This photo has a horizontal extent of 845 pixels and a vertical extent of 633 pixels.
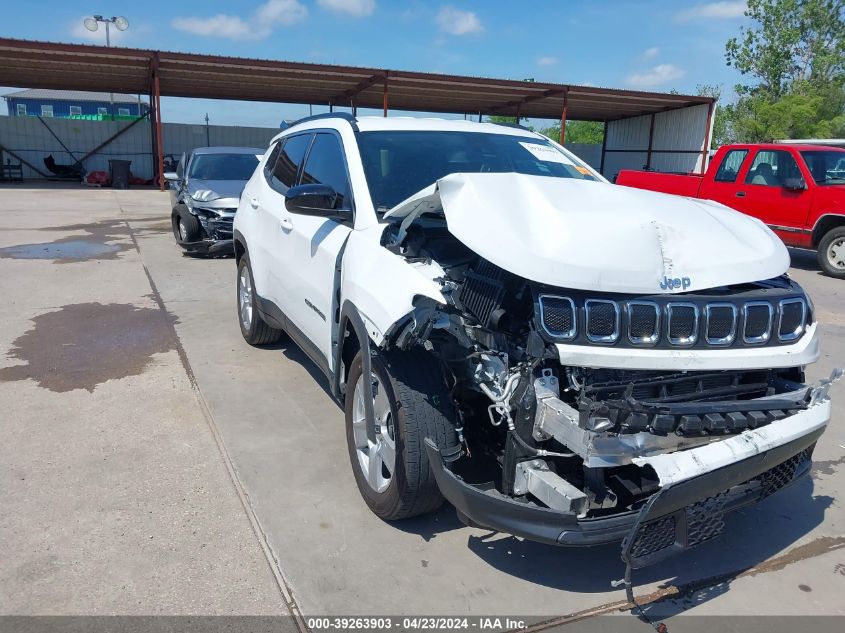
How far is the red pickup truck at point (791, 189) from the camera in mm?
10227

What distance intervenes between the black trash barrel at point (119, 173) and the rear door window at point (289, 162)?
2447 cm

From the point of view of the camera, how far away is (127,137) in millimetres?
30438

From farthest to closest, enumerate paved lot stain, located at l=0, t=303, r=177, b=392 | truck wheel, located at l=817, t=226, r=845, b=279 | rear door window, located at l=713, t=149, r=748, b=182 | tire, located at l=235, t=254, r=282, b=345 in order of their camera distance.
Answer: rear door window, located at l=713, t=149, r=748, b=182, truck wheel, located at l=817, t=226, r=845, b=279, tire, located at l=235, t=254, r=282, b=345, paved lot stain, located at l=0, t=303, r=177, b=392

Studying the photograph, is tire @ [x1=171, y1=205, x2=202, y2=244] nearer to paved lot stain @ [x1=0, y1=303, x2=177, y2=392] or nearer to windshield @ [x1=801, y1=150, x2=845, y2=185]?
paved lot stain @ [x1=0, y1=303, x2=177, y2=392]

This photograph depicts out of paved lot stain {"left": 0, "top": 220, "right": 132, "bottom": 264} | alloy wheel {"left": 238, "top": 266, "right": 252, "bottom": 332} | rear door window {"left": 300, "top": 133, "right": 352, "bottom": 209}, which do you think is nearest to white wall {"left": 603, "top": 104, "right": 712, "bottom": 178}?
paved lot stain {"left": 0, "top": 220, "right": 132, "bottom": 264}

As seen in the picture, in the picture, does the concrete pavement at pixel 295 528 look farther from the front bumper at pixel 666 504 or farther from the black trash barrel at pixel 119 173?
the black trash barrel at pixel 119 173

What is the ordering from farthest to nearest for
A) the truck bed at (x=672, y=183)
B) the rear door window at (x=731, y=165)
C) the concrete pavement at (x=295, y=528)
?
the truck bed at (x=672, y=183) → the rear door window at (x=731, y=165) → the concrete pavement at (x=295, y=528)

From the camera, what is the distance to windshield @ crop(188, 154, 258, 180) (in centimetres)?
1176

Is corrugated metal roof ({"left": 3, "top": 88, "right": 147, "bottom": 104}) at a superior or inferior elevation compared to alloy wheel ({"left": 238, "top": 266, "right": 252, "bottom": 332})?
superior

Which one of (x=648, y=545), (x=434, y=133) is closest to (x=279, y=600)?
(x=648, y=545)

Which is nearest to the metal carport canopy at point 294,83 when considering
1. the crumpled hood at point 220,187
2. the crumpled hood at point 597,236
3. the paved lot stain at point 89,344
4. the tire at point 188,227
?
the crumpled hood at point 220,187

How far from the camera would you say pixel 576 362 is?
93.6 inches

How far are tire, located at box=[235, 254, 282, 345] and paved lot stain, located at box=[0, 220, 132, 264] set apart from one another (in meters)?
5.53

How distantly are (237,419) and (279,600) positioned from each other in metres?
1.95
